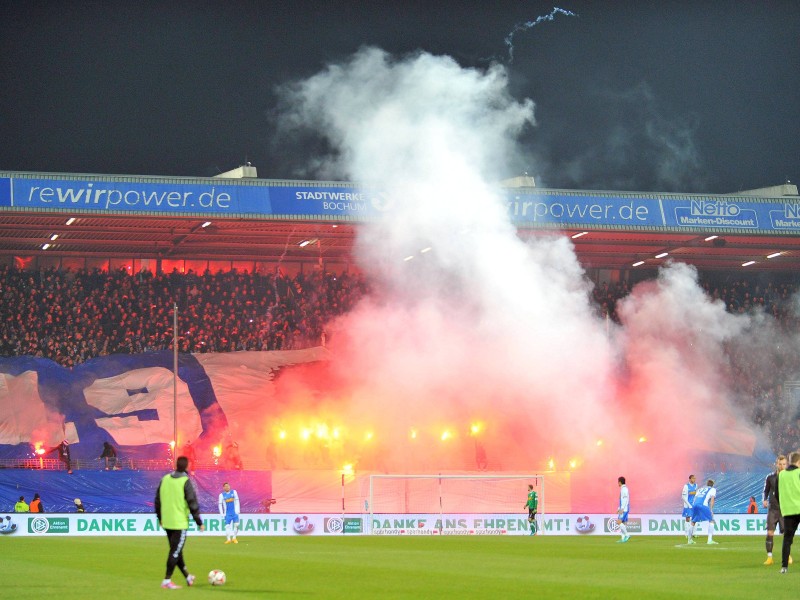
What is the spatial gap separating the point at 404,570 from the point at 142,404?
2824 centimetres

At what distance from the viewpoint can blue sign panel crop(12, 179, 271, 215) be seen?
4803 cm

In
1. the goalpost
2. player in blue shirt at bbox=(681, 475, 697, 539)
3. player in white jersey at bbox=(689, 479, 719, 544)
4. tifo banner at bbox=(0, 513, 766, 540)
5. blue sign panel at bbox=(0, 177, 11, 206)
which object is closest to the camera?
player in white jersey at bbox=(689, 479, 719, 544)

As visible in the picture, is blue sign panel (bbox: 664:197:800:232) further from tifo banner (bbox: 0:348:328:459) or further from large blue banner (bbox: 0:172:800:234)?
tifo banner (bbox: 0:348:328:459)

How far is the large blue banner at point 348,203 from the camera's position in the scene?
159 ft

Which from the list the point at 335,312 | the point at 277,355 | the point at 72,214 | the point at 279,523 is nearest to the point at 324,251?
the point at 335,312

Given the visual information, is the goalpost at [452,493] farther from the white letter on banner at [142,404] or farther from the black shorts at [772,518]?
the black shorts at [772,518]

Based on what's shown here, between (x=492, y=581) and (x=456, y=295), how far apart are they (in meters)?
30.1

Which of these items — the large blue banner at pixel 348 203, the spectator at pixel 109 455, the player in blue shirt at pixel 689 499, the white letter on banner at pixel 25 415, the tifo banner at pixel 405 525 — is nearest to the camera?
the player in blue shirt at pixel 689 499

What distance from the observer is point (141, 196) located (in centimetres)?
4888

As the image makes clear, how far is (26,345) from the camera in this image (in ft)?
164

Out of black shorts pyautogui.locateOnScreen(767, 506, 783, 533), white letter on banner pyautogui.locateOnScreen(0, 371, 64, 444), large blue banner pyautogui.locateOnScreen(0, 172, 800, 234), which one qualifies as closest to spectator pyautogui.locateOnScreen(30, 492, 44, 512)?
white letter on banner pyautogui.locateOnScreen(0, 371, 64, 444)

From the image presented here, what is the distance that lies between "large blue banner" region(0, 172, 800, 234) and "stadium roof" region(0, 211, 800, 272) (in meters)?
0.55

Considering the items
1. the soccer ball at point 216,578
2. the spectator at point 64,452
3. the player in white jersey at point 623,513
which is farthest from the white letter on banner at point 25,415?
the soccer ball at point 216,578

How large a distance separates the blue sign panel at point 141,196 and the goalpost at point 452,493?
1301 centimetres
